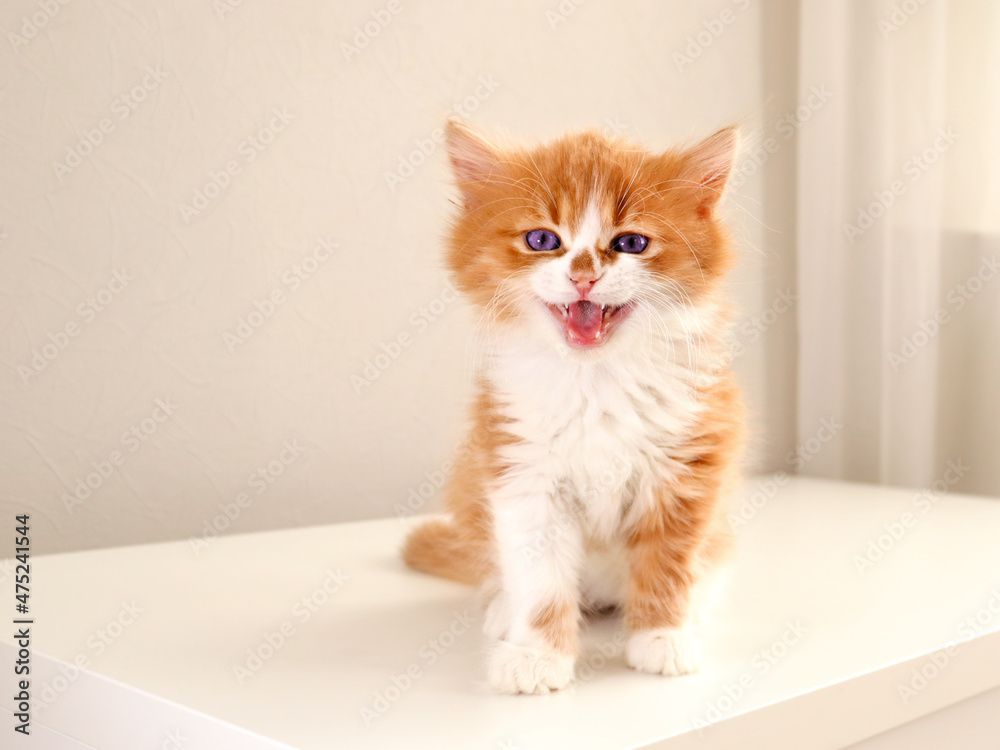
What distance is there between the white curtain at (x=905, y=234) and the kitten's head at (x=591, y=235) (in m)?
1.16

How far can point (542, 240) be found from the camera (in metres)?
0.86

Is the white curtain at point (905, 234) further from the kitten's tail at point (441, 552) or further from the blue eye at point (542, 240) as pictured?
the blue eye at point (542, 240)

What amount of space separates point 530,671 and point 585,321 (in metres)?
0.32

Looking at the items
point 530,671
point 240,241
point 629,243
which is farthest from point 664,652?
point 240,241

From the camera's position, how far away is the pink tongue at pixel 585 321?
83cm

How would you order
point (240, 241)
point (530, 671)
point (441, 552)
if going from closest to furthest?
1. point (530, 671)
2. point (441, 552)
3. point (240, 241)

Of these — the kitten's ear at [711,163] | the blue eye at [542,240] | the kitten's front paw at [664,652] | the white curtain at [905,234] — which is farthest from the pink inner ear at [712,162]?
the white curtain at [905,234]

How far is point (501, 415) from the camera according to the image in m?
0.91

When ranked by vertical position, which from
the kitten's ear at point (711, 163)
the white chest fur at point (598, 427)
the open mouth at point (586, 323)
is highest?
the kitten's ear at point (711, 163)

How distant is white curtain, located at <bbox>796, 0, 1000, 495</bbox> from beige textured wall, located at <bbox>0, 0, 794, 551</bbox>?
513mm

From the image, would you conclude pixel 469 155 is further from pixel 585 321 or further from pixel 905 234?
pixel 905 234

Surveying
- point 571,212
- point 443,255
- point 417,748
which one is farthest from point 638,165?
point 417,748

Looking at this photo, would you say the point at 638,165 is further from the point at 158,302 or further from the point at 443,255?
the point at 158,302

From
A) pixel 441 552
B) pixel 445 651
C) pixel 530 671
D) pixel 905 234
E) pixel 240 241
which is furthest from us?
pixel 905 234
